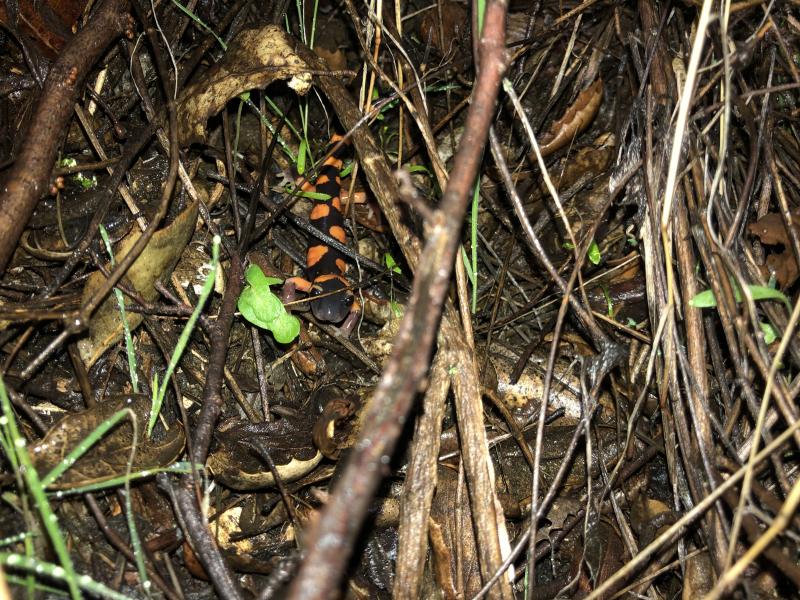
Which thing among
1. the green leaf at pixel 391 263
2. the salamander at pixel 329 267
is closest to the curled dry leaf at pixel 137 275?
the salamander at pixel 329 267

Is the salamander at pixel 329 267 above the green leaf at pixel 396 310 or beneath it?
above

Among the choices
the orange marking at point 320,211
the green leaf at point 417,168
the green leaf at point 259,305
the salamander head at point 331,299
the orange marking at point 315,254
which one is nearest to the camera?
the green leaf at point 259,305

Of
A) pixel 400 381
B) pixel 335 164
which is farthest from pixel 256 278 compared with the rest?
pixel 400 381

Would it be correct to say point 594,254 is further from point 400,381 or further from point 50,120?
point 50,120

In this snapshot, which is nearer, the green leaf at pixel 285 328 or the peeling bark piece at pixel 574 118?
the green leaf at pixel 285 328

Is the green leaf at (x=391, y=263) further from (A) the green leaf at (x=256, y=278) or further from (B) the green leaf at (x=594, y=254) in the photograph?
(B) the green leaf at (x=594, y=254)

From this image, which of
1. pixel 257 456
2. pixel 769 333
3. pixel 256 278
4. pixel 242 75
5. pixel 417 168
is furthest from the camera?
pixel 417 168
